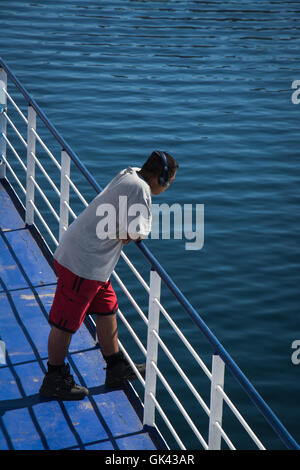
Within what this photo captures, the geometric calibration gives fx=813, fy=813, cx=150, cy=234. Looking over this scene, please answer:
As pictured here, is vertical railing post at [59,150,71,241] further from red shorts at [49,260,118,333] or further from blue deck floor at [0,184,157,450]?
red shorts at [49,260,118,333]

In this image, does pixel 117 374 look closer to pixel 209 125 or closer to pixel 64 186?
pixel 64 186

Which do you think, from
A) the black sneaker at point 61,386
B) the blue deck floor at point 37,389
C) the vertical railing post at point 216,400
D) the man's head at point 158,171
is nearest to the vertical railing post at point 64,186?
the blue deck floor at point 37,389

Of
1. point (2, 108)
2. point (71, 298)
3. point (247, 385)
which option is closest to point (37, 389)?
point (71, 298)

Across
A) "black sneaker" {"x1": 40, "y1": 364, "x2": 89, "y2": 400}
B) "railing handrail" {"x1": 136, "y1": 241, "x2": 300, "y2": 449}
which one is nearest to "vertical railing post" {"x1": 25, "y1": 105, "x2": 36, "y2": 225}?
"black sneaker" {"x1": 40, "y1": 364, "x2": 89, "y2": 400}

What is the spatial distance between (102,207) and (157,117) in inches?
454

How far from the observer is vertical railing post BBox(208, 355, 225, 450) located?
3.62 m

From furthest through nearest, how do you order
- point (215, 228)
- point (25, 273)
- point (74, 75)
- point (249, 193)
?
1. point (74, 75)
2. point (249, 193)
3. point (215, 228)
4. point (25, 273)

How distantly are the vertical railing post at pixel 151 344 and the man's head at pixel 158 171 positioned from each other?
45 cm

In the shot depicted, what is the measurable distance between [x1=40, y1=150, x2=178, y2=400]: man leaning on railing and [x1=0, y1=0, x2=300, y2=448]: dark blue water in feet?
10.6

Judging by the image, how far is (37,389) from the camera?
4660 millimetres

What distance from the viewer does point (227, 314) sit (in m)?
9.46

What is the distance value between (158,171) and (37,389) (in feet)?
4.93
